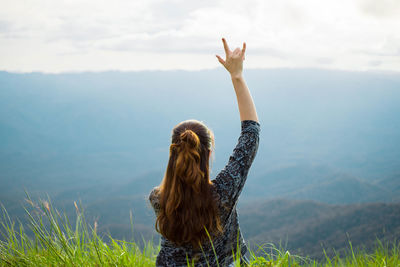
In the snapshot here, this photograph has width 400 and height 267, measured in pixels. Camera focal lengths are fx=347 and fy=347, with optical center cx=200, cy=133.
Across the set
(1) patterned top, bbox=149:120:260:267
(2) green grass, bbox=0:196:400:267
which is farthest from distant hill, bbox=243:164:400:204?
(1) patterned top, bbox=149:120:260:267

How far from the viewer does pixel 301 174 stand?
174500mm

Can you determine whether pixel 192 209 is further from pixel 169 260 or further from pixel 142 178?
pixel 142 178

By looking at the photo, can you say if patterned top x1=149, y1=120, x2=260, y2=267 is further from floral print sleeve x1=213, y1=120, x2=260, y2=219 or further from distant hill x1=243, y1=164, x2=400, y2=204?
distant hill x1=243, y1=164, x2=400, y2=204

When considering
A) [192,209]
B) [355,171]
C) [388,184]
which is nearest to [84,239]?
[192,209]

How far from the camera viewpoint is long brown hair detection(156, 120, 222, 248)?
5.45 feet

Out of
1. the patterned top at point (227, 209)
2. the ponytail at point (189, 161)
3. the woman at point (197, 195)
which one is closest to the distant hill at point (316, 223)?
the patterned top at point (227, 209)

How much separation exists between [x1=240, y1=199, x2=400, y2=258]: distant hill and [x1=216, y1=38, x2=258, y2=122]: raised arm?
172 ft

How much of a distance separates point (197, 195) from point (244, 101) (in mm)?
590

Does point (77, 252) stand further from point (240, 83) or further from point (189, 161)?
point (240, 83)

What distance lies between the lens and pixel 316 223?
249 ft

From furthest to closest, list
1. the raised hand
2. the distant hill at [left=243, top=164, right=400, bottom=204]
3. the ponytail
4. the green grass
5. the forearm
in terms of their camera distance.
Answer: the distant hill at [left=243, top=164, right=400, bottom=204]
the green grass
the raised hand
the forearm
the ponytail

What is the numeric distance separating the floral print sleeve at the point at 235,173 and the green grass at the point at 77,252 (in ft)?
1.97

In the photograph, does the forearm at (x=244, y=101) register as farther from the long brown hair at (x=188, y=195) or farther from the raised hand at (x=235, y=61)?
the long brown hair at (x=188, y=195)

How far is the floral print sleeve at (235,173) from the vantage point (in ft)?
5.54
